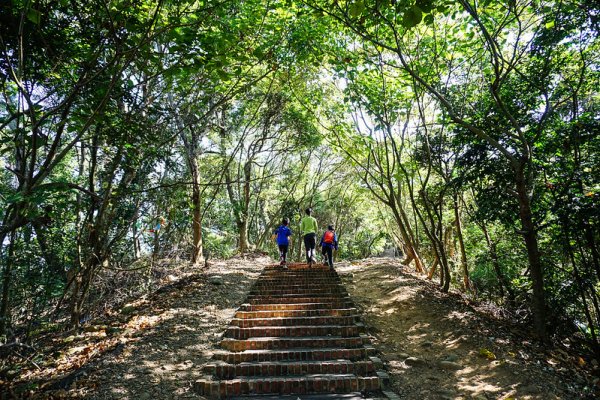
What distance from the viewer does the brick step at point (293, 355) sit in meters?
5.42

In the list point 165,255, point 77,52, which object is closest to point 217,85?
point 77,52

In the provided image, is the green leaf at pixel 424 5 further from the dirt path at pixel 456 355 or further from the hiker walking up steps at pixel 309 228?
the hiker walking up steps at pixel 309 228

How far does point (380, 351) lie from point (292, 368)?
1779mm

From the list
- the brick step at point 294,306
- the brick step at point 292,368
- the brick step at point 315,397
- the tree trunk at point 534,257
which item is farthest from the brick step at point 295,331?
the tree trunk at point 534,257

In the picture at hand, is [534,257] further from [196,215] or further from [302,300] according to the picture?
[196,215]

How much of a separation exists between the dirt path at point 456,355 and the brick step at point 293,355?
61 centimetres

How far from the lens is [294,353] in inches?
215

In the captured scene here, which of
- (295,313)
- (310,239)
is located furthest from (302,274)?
(295,313)

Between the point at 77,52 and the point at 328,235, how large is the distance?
8.08 metres

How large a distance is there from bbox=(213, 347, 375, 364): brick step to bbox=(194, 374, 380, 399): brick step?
1.84 ft

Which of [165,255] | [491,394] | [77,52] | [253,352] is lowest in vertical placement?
[491,394]

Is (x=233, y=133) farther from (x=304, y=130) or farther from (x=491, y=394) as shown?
(x=491, y=394)

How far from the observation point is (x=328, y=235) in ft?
36.4

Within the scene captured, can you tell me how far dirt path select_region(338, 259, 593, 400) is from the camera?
4.87 metres
